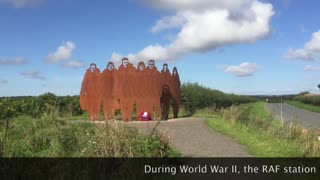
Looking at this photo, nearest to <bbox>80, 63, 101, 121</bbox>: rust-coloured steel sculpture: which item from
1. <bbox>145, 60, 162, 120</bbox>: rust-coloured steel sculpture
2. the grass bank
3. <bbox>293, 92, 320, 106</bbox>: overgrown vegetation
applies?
<bbox>145, 60, 162, 120</bbox>: rust-coloured steel sculpture

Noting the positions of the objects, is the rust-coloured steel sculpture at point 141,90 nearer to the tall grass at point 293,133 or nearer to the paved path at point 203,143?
the tall grass at point 293,133

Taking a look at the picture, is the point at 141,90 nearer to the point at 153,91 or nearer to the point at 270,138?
the point at 153,91

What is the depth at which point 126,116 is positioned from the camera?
24453 millimetres

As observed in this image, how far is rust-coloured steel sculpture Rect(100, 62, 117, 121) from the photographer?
2456 centimetres

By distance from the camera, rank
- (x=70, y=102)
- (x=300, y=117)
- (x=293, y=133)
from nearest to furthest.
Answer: (x=293, y=133)
(x=70, y=102)
(x=300, y=117)

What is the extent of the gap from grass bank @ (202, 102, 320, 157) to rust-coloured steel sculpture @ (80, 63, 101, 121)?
6.26 meters

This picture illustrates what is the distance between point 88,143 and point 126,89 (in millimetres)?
12939

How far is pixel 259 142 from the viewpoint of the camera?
15000 millimetres

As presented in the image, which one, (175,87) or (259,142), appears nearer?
(259,142)

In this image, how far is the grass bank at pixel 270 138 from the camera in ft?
42.3

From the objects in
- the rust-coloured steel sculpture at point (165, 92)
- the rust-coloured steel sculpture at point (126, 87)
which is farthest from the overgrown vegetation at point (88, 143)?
the rust-coloured steel sculpture at point (165, 92)

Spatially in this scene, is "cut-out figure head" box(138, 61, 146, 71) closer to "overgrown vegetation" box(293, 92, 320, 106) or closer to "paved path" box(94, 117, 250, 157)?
"paved path" box(94, 117, 250, 157)

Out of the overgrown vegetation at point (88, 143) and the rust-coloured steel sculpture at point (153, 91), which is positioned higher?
the rust-coloured steel sculpture at point (153, 91)

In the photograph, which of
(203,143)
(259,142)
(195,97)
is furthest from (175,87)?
(259,142)
